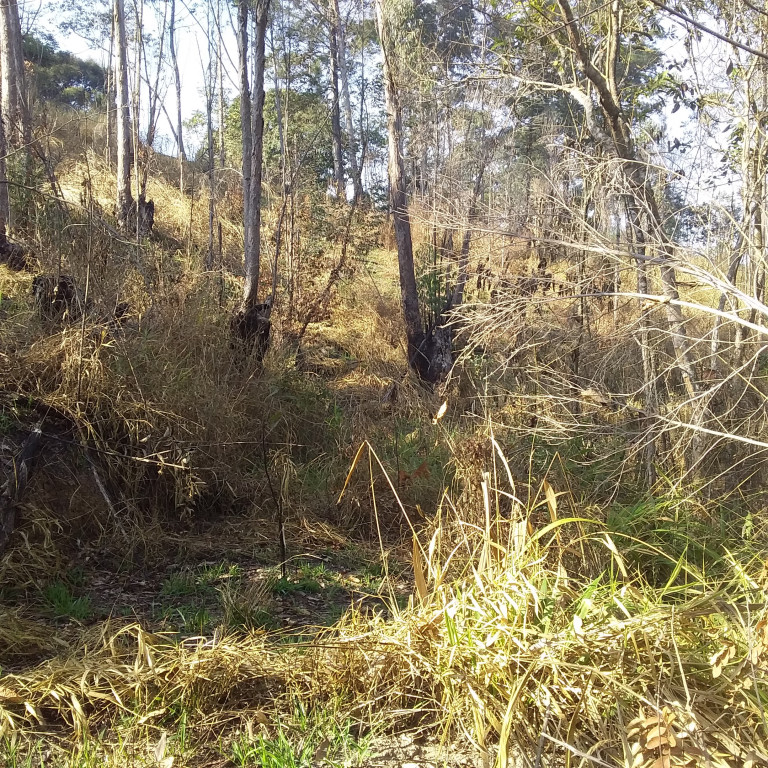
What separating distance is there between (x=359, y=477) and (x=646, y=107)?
5.07m

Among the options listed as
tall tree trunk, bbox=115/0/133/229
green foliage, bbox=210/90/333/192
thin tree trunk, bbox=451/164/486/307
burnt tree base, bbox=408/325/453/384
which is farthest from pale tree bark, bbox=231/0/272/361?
green foliage, bbox=210/90/333/192

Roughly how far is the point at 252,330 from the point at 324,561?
3.31 m

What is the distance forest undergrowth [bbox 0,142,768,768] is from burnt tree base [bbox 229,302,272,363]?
0.62 feet

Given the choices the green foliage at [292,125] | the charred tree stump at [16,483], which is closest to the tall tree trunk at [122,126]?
the green foliage at [292,125]

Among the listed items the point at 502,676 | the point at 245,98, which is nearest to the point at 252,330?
the point at 245,98

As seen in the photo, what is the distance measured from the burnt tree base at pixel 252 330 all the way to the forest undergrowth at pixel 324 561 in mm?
189

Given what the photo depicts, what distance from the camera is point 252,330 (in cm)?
776

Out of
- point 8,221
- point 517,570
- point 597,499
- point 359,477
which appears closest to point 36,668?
point 517,570

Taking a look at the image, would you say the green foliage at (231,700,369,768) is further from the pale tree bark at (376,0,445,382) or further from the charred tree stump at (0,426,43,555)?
the pale tree bark at (376,0,445,382)

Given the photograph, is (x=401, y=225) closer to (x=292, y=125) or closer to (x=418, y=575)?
(x=418, y=575)

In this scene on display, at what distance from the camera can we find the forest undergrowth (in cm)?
259

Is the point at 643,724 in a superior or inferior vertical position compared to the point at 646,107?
inferior

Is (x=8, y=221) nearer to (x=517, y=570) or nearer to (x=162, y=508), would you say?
(x=162, y=508)

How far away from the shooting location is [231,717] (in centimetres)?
288
